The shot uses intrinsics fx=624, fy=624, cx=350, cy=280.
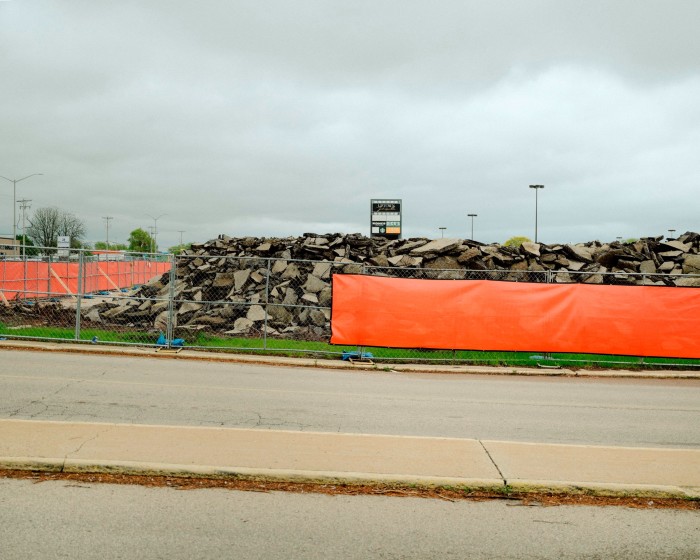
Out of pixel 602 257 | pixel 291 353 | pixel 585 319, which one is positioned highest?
pixel 602 257

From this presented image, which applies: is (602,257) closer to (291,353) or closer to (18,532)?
(291,353)

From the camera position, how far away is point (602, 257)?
23.6 meters

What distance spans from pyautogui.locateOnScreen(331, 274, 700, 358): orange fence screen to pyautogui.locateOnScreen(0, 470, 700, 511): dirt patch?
9.46 meters

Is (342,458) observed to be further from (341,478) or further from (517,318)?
(517,318)

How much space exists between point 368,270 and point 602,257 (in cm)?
894

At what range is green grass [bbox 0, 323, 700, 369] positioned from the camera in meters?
15.8

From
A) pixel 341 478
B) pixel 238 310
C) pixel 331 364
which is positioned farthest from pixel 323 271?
pixel 341 478

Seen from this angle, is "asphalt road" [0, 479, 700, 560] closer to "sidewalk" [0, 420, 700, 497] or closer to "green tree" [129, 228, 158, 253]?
"sidewalk" [0, 420, 700, 497]

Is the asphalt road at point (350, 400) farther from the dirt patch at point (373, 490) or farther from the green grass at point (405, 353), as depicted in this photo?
the dirt patch at point (373, 490)

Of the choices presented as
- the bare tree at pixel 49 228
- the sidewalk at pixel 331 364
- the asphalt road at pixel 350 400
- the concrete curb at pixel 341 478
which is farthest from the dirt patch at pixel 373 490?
the bare tree at pixel 49 228

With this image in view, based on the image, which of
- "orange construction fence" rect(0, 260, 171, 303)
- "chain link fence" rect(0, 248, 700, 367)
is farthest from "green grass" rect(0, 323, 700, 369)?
"orange construction fence" rect(0, 260, 171, 303)

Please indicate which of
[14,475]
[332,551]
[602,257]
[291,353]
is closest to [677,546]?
[332,551]

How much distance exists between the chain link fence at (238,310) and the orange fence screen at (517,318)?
0.68 metres

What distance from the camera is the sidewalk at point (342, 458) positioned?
589cm
